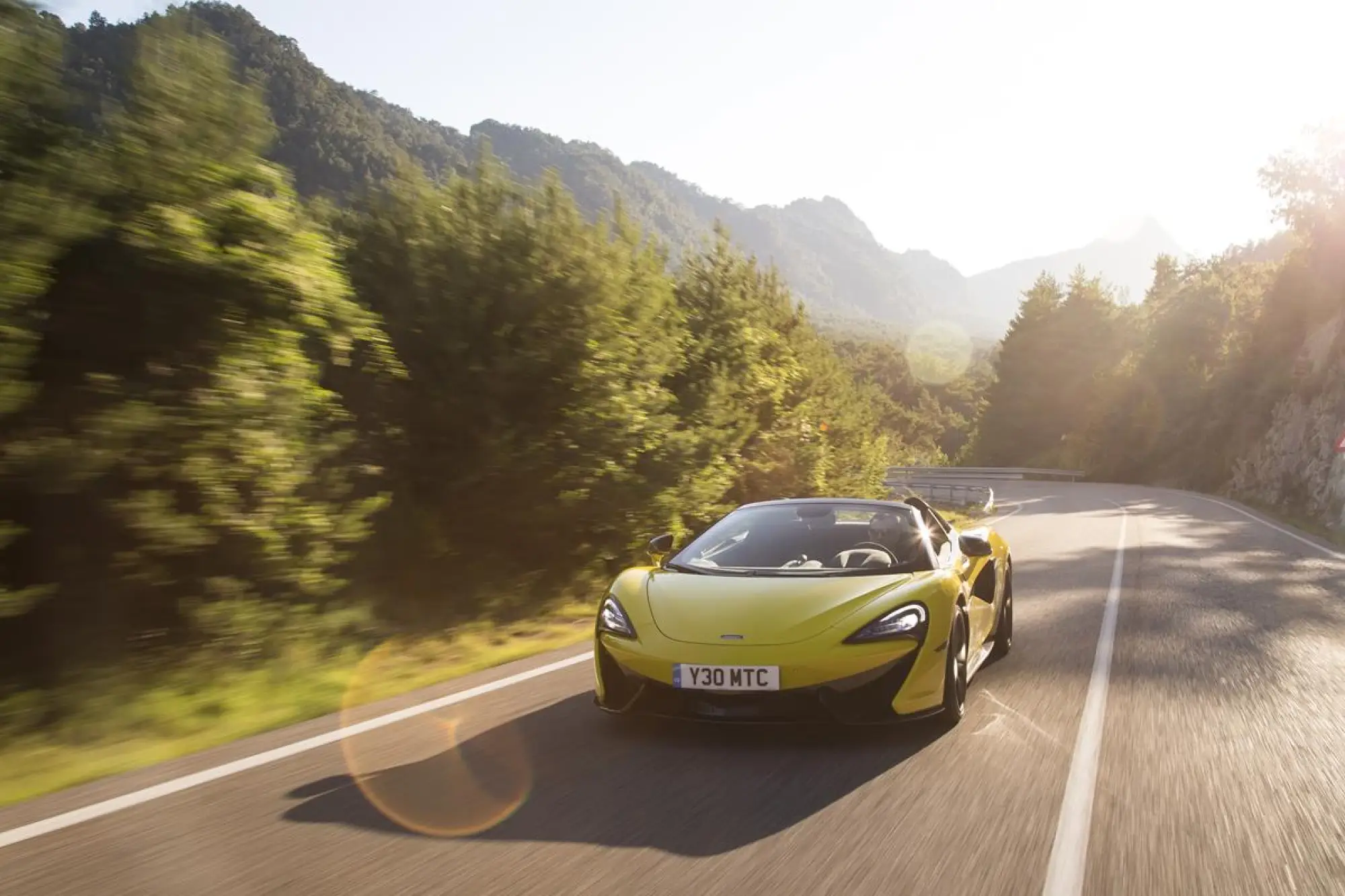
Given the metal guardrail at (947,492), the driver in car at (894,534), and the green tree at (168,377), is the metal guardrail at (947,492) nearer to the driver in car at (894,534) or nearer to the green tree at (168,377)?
the driver in car at (894,534)

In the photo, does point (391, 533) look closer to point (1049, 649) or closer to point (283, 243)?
point (283, 243)

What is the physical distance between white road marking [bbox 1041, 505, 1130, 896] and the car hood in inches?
48.5

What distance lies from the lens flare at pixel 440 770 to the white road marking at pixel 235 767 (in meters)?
0.09

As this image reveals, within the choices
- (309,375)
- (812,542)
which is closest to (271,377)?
(309,375)

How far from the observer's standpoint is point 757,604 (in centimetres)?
551

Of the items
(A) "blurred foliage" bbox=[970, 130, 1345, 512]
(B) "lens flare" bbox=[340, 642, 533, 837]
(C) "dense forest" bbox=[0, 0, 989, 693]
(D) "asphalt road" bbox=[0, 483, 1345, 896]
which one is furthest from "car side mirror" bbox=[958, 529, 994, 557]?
(A) "blurred foliage" bbox=[970, 130, 1345, 512]

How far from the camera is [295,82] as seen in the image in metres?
81.1

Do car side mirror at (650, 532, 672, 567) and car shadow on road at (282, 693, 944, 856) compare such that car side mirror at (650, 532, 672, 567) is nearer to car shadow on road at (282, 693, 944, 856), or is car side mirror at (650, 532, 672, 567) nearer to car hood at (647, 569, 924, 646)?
car hood at (647, 569, 924, 646)

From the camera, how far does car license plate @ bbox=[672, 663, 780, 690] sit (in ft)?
16.5

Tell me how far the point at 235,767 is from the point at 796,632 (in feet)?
8.80

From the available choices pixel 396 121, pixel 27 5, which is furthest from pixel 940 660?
pixel 396 121

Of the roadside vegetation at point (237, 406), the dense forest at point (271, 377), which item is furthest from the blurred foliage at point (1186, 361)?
the roadside vegetation at point (237, 406)

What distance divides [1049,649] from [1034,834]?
4.50m

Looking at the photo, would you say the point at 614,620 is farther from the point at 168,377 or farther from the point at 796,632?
the point at 168,377
